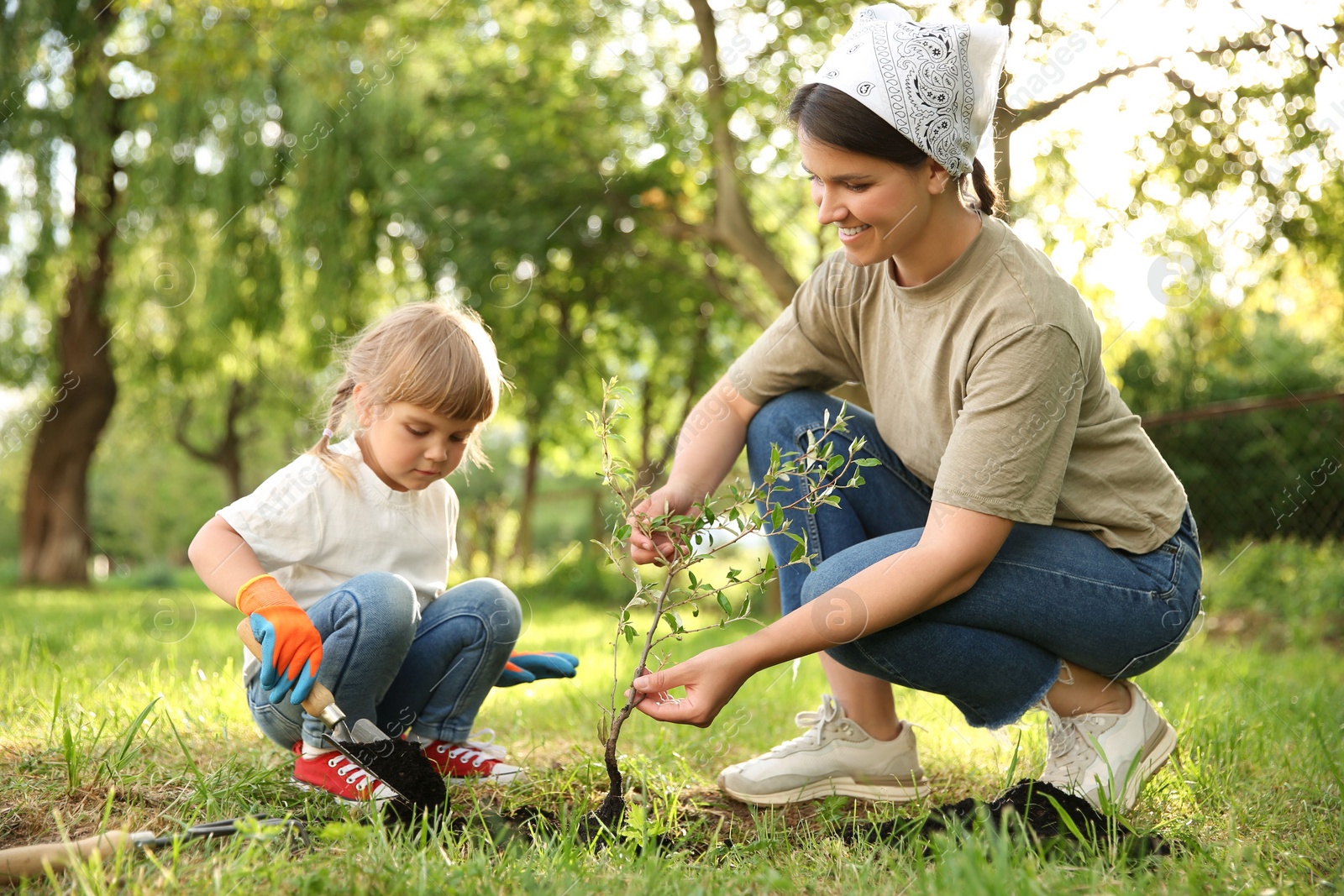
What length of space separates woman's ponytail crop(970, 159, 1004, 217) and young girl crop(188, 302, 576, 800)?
103 cm

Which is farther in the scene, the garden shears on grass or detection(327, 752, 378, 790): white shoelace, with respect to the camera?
detection(327, 752, 378, 790): white shoelace

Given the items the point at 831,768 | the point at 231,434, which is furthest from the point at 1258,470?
the point at 231,434

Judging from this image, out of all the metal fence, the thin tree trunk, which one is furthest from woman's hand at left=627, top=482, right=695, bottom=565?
the metal fence

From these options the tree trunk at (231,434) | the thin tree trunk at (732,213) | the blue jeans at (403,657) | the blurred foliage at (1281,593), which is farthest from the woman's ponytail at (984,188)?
the tree trunk at (231,434)

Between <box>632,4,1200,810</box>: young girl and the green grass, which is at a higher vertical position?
<box>632,4,1200,810</box>: young girl

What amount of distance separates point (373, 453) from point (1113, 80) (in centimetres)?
429

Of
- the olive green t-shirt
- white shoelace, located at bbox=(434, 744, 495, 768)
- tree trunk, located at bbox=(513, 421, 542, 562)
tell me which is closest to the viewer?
the olive green t-shirt

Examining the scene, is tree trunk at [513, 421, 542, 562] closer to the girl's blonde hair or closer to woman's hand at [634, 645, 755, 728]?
the girl's blonde hair

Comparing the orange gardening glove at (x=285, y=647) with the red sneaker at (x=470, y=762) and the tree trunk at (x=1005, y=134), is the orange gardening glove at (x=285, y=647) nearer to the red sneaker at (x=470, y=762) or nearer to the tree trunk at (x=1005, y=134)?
the red sneaker at (x=470, y=762)

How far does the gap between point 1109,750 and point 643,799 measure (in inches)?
33.2

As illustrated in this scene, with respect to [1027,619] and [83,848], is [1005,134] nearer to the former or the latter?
[1027,619]

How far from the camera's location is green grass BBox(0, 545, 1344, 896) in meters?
1.38

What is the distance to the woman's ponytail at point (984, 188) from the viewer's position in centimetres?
194

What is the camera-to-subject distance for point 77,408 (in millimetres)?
9953
